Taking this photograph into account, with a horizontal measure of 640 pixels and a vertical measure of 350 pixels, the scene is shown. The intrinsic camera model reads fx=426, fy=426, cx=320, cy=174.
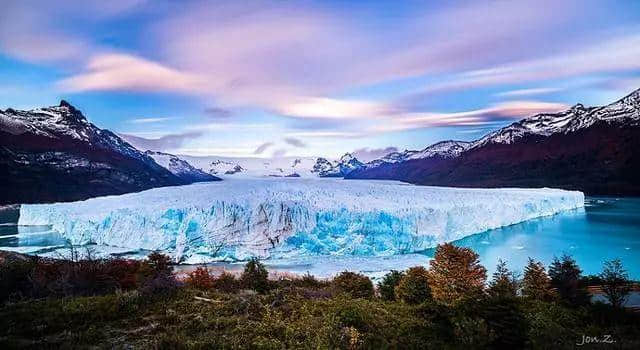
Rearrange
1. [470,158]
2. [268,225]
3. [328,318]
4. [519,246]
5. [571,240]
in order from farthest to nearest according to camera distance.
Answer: [470,158] < [571,240] < [519,246] < [268,225] < [328,318]

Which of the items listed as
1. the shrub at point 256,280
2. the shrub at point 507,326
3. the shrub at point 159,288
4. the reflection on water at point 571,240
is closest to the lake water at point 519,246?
the reflection on water at point 571,240

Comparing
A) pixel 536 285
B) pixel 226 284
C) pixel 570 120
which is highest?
pixel 570 120

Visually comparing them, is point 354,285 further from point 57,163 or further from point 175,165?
point 175,165

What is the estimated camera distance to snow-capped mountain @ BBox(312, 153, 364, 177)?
172 meters

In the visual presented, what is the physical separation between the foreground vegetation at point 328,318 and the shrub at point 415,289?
0.09 ft

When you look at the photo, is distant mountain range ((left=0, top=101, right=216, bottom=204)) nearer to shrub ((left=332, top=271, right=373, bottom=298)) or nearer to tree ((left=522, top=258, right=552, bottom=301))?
shrub ((left=332, top=271, right=373, bottom=298))

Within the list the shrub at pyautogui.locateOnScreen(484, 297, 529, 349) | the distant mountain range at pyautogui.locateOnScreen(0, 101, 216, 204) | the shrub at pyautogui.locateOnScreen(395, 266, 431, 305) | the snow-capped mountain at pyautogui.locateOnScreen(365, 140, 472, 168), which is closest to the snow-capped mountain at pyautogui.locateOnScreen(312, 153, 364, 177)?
the snow-capped mountain at pyautogui.locateOnScreen(365, 140, 472, 168)

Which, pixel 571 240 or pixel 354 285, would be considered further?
pixel 571 240

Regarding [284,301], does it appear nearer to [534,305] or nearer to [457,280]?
[457,280]

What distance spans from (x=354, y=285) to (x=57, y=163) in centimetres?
6785

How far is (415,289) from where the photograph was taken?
11.0m

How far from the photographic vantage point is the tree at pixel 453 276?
9656mm

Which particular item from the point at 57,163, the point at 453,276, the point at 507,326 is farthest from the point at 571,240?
the point at 57,163

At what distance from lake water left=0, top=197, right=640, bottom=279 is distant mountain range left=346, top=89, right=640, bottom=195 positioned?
28756mm
